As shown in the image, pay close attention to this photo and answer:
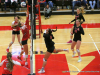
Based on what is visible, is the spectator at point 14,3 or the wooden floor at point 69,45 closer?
the wooden floor at point 69,45

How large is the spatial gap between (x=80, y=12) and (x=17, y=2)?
411 inches

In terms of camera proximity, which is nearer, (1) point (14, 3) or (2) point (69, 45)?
(2) point (69, 45)

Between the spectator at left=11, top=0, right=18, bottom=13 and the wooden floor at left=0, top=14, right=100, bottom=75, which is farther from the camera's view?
the spectator at left=11, top=0, right=18, bottom=13

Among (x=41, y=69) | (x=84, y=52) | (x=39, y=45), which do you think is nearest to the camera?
(x=41, y=69)

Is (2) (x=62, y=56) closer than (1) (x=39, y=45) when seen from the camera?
Yes

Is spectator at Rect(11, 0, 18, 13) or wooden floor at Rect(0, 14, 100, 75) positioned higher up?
spectator at Rect(11, 0, 18, 13)

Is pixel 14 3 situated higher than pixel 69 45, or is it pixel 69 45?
pixel 14 3

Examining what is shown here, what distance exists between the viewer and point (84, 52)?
8648 mm

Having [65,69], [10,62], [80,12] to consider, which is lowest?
[65,69]

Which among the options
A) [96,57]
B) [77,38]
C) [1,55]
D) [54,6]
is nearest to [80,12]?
[77,38]

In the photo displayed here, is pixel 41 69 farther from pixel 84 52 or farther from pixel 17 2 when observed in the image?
pixel 17 2

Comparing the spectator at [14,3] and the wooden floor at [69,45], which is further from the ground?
the spectator at [14,3]

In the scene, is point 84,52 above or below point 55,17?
below

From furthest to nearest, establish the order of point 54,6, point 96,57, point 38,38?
point 54,6 < point 38,38 < point 96,57
